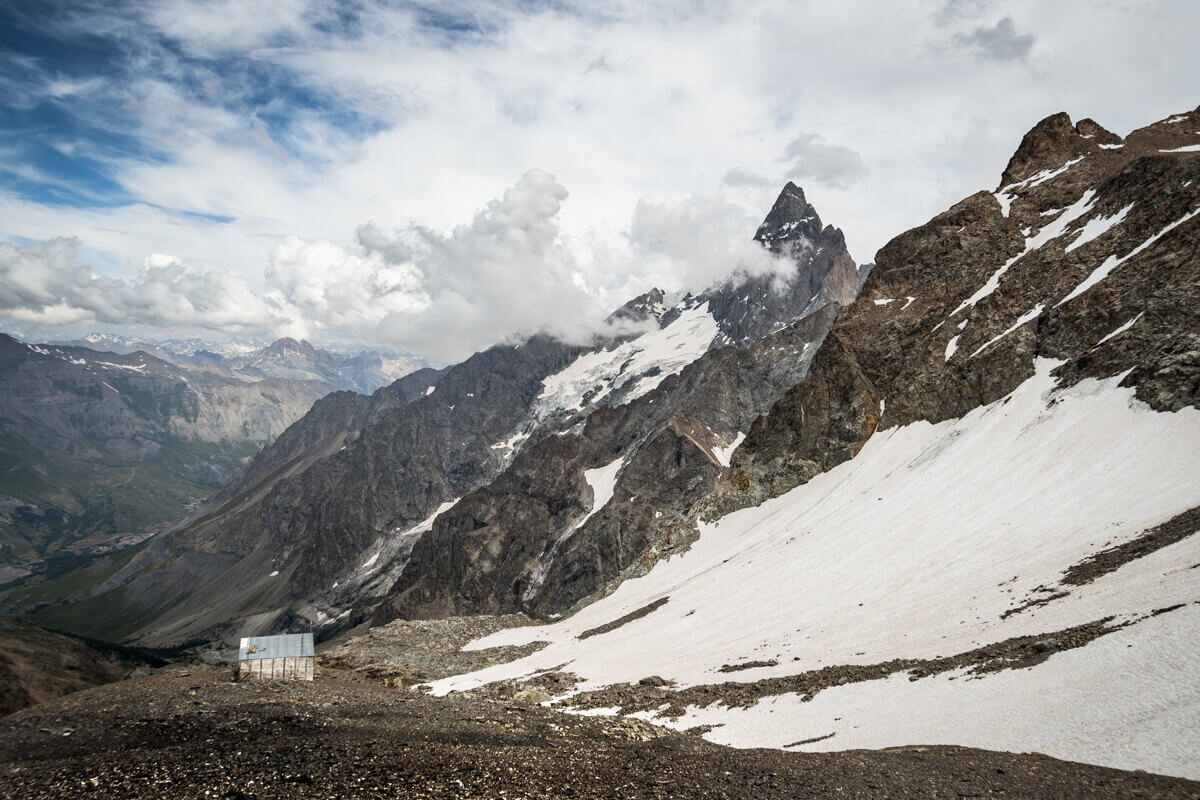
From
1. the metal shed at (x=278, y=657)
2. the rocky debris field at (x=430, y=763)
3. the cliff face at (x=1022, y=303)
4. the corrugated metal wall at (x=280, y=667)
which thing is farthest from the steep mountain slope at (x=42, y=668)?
the cliff face at (x=1022, y=303)

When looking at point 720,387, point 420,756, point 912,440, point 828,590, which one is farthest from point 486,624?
point 720,387

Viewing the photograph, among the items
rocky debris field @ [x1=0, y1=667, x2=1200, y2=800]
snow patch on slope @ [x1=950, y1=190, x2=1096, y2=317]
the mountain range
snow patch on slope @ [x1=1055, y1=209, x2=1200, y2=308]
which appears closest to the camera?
rocky debris field @ [x1=0, y1=667, x2=1200, y2=800]

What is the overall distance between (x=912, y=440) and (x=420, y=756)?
69.7 m

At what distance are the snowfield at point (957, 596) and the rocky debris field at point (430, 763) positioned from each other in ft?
8.48

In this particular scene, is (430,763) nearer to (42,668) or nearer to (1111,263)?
(1111,263)

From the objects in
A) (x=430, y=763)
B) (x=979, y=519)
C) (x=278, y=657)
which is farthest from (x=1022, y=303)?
(x=278, y=657)

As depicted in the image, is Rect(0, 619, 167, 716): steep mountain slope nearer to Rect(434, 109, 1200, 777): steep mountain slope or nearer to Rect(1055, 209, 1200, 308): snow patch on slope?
Rect(434, 109, 1200, 777): steep mountain slope

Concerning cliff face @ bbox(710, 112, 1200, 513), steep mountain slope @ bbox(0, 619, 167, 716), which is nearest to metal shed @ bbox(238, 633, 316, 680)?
steep mountain slope @ bbox(0, 619, 167, 716)

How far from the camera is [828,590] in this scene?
49.4m

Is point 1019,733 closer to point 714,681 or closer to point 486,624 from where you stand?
point 714,681

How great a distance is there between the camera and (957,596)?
37.4m

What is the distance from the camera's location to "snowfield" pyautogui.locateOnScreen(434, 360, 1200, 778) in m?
20.3

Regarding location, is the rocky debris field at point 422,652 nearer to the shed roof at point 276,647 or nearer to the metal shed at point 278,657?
the metal shed at point 278,657

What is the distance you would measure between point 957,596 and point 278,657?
49476mm
